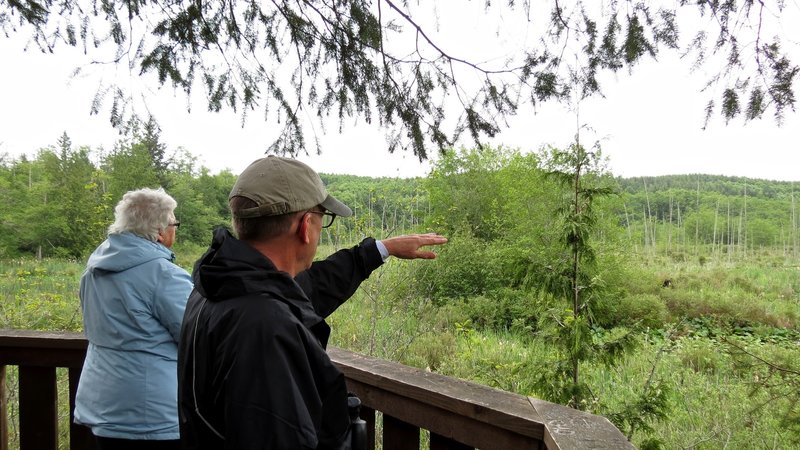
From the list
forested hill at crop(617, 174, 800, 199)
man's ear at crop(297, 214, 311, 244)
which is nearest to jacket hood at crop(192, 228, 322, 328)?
man's ear at crop(297, 214, 311, 244)

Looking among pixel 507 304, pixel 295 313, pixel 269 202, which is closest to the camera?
pixel 295 313

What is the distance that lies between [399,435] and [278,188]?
85 centimetres

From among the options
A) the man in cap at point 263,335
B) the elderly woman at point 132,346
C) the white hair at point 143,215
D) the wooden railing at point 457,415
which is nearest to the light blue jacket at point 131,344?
the elderly woman at point 132,346

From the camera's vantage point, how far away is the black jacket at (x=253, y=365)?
897mm

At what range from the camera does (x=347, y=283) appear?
5.95ft

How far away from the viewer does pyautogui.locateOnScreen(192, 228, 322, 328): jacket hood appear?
3.27ft

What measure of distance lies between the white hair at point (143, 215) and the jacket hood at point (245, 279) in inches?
47.7

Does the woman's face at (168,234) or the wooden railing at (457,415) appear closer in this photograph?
the wooden railing at (457,415)

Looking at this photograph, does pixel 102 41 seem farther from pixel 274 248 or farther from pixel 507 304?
pixel 507 304

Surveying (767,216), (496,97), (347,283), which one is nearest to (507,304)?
(496,97)

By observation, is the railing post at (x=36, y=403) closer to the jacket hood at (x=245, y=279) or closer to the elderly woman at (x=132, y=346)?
the elderly woman at (x=132, y=346)

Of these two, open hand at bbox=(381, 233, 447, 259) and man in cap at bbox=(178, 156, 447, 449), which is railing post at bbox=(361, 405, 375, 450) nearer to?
open hand at bbox=(381, 233, 447, 259)

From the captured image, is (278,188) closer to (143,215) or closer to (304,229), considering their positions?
(304,229)

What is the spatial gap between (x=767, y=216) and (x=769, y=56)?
40104 millimetres
